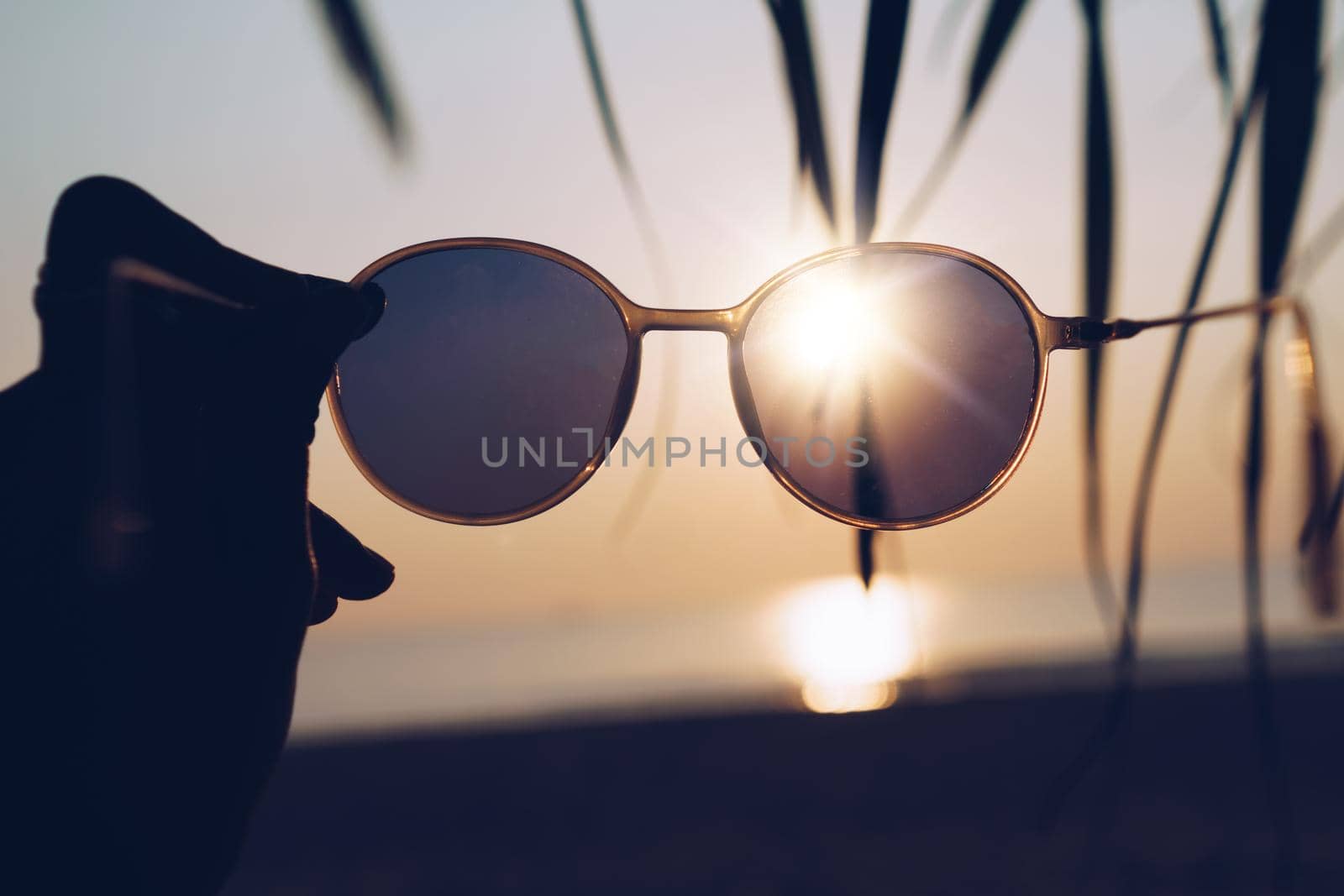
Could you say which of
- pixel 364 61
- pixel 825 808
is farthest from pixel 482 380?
pixel 825 808

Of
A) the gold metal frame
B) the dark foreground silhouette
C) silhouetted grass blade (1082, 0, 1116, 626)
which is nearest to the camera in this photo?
silhouetted grass blade (1082, 0, 1116, 626)

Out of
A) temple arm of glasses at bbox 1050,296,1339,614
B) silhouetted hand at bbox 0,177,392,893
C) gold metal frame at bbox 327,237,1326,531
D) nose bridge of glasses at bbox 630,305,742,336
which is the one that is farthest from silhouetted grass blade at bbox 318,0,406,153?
temple arm of glasses at bbox 1050,296,1339,614

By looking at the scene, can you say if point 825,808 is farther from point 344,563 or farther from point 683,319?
point 344,563

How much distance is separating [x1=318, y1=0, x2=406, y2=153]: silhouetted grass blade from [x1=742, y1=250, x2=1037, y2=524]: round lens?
458 mm

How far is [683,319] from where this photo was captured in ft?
3.19

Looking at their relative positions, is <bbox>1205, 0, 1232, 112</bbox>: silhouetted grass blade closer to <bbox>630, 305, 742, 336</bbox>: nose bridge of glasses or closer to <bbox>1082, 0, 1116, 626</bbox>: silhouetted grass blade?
<bbox>1082, 0, 1116, 626</bbox>: silhouetted grass blade

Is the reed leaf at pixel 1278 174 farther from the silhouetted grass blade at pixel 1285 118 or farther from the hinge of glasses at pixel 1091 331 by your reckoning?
the hinge of glasses at pixel 1091 331

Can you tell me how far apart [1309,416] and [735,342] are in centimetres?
53

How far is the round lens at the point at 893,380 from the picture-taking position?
940 mm

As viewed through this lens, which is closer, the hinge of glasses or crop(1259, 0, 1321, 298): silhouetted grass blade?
crop(1259, 0, 1321, 298): silhouetted grass blade

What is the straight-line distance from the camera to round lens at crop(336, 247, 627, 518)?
901mm

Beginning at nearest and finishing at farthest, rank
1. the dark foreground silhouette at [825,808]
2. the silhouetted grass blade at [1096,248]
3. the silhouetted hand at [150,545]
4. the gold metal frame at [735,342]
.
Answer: the silhouetted hand at [150,545] < the silhouetted grass blade at [1096,248] < the gold metal frame at [735,342] < the dark foreground silhouette at [825,808]

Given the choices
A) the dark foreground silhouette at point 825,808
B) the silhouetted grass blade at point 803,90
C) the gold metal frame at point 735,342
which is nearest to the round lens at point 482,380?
the gold metal frame at point 735,342

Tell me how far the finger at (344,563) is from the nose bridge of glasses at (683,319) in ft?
1.29
